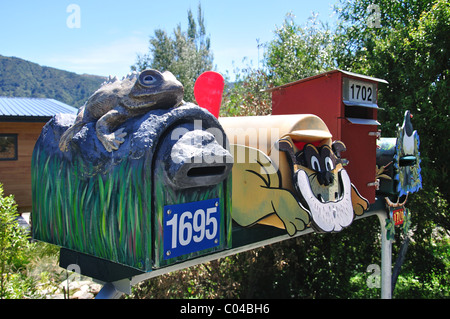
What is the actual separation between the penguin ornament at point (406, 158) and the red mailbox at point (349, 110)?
333mm

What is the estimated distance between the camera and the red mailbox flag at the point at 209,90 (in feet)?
7.27

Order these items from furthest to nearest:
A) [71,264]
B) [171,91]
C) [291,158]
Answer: [291,158] → [71,264] → [171,91]

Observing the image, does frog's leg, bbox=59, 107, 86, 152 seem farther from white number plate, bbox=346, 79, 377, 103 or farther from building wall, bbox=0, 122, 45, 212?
building wall, bbox=0, 122, 45, 212

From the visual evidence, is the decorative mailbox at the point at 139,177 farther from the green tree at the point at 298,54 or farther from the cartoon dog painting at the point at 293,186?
the green tree at the point at 298,54

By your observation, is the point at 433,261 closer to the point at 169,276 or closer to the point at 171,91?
the point at 169,276

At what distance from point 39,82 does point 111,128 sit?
131 ft

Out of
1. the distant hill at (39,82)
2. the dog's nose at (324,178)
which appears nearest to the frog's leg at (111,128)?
the dog's nose at (324,178)

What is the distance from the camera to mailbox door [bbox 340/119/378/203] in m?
2.60

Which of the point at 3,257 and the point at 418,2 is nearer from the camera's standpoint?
the point at 3,257

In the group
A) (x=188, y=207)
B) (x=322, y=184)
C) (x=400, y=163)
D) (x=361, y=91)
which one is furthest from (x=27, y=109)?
(x=188, y=207)

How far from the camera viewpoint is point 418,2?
5770 millimetres

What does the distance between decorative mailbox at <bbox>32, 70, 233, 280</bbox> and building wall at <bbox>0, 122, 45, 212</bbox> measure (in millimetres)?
7446
